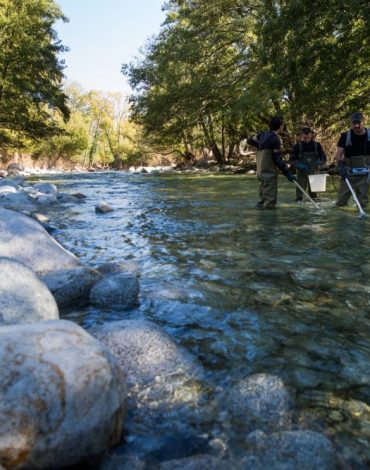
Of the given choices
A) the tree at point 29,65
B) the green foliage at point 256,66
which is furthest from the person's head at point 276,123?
the tree at point 29,65

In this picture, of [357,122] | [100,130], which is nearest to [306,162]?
[357,122]

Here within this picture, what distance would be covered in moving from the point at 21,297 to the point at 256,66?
78.4 feet

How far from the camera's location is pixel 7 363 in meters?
1.79

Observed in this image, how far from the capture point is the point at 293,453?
1850 mm

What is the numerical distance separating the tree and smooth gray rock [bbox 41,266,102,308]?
79.7 ft

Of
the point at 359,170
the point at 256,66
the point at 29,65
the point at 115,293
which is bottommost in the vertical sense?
the point at 115,293

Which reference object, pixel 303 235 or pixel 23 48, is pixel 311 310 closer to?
pixel 303 235

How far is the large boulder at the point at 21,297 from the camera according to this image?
2.66 metres

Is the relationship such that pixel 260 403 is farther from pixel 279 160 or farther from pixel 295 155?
pixel 295 155

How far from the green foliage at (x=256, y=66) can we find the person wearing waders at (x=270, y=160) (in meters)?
5.35

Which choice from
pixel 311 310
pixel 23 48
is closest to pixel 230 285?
pixel 311 310

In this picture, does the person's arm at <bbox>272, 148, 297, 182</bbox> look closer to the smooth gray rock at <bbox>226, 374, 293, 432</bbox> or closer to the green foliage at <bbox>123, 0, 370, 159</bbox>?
the green foliage at <bbox>123, 0, 370, 159</bbox>

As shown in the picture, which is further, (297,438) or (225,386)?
(225,386)

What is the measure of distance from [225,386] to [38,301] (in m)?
1.38
